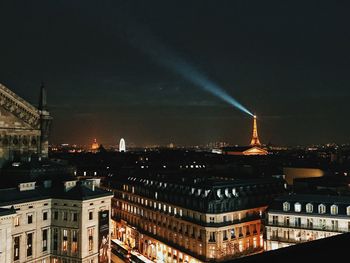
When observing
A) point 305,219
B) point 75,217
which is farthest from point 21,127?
point 305,219

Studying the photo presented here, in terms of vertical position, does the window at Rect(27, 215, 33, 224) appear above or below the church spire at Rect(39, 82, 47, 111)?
below

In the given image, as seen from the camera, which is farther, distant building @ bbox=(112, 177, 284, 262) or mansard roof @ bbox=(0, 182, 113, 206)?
distant building @ bbox=(112, 177, 284, 262)

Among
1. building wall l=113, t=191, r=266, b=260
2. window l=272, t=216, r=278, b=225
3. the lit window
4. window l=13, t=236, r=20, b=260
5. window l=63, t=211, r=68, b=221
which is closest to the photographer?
window l=13, t=236, r=20, b=260

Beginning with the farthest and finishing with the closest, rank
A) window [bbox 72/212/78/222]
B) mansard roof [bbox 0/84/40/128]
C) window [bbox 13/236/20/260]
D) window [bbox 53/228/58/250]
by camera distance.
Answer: mansard roof [bbox 0/84/40/128]
window [bbox 53/228/58/250]
window [bbox 72/212/78/222]
window [bbox 13/236/20/260]

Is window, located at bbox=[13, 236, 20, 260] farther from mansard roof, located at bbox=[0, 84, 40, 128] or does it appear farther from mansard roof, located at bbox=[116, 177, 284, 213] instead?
mansard roof, located at bbox=[116, 177, 284, 213]

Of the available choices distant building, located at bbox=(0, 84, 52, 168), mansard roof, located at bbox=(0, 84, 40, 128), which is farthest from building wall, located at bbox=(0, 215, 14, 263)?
mansard roof, located at bbox=(0, 84, 40, 128)

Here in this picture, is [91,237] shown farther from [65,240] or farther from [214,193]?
[214,193]

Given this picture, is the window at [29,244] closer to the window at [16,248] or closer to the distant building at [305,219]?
the window at [16,248]
